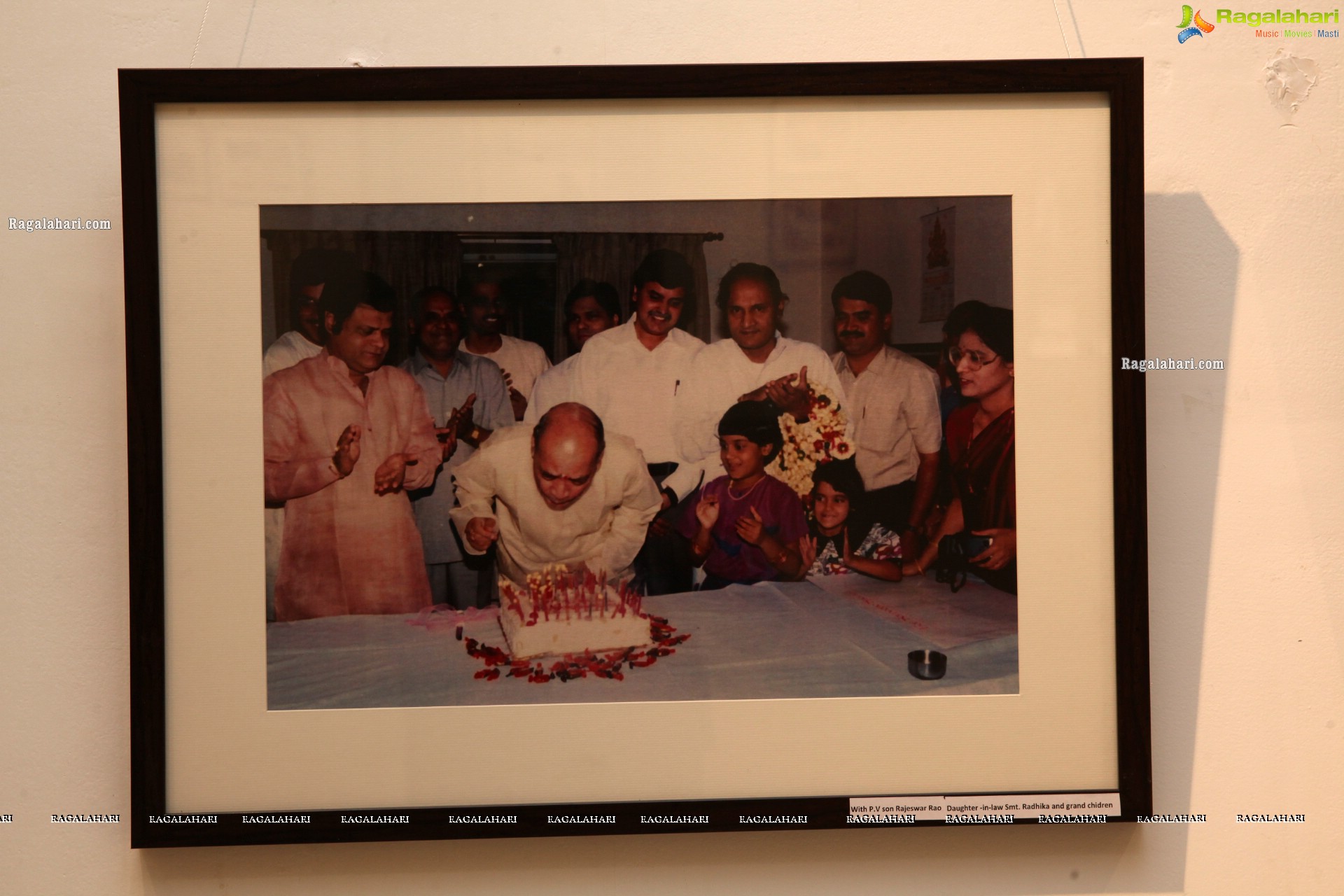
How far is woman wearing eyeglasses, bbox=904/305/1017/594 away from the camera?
981 mm

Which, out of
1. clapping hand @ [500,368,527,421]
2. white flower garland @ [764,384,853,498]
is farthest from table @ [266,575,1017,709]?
clapping hand @ [500,368,527,421]

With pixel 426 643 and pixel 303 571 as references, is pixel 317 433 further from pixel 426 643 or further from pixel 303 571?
pixel 426 643

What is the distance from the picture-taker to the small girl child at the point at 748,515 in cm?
97

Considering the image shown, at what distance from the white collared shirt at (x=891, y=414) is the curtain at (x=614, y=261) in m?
0.17

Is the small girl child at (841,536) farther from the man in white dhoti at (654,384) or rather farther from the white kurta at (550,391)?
the white kurta at (550,391)

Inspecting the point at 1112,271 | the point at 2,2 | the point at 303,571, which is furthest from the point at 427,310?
the point at 1112,271

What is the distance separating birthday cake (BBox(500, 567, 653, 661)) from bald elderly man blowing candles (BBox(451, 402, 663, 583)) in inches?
0.5

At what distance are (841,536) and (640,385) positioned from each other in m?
0.26

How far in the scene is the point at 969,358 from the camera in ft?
3.22

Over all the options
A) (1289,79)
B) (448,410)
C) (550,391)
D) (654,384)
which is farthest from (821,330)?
(1289,79)

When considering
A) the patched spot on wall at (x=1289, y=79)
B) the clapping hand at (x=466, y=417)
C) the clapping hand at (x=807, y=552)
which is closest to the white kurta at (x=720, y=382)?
the clapping hand at (x=807, y=552)

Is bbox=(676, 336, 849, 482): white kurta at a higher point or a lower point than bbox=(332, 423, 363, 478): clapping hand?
higher

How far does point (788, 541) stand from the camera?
976mm

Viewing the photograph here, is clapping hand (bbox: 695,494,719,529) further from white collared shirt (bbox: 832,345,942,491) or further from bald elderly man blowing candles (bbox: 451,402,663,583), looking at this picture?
white collared shirt (bbox: 832,345,942,491)
